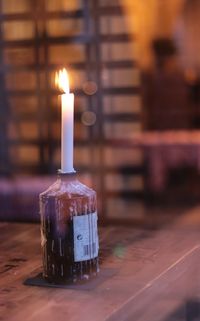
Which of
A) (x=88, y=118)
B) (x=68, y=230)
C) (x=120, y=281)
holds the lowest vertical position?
(x=120, y=281)

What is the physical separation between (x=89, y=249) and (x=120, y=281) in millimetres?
86

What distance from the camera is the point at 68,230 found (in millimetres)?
1339

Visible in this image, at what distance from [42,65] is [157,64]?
2.48 metres

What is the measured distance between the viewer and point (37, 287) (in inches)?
53.1

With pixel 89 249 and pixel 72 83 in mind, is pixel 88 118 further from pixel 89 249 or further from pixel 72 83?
pixel 89 249

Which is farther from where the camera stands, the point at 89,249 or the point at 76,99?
the point at 76,99

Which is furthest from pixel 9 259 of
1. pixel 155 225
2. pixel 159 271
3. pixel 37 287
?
pixel 155 225

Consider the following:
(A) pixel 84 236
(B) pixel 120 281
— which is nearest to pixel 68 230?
(A) pixel 84 236

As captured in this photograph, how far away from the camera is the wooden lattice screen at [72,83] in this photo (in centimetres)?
421

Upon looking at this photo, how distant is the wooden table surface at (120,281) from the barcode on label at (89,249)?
0.06m

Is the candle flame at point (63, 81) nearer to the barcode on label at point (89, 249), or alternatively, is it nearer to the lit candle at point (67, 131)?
the lit candle at point (67, 131)

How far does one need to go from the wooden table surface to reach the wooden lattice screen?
2.40 metres

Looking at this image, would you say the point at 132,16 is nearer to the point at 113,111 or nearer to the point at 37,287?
the point at 113,111

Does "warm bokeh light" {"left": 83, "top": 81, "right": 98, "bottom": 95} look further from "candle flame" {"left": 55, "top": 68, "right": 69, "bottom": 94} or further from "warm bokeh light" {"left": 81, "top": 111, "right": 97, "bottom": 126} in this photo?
"candle flame" {"left": 55, "top": 68, "right": 69, "bottom": 94}
